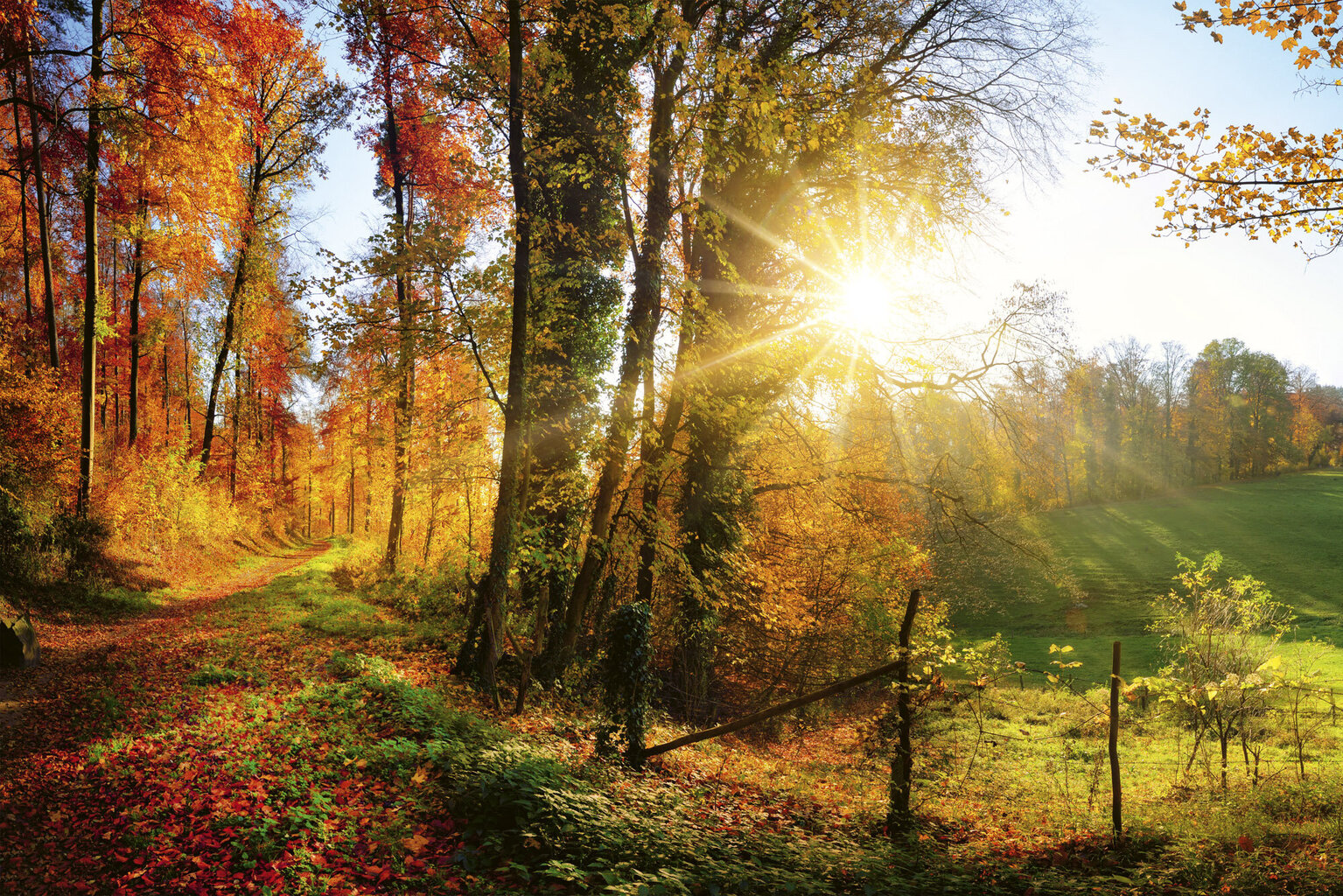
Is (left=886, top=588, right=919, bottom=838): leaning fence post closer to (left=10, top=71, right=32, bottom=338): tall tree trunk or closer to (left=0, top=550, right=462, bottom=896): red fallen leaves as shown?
(left=0, top=550, right=462, bottom=896): red fallen leaves

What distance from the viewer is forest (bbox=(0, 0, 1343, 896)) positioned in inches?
192

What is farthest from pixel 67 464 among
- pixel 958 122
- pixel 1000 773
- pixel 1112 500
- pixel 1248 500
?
pixel 1248 500

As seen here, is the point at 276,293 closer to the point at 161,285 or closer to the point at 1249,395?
the point at 161,285

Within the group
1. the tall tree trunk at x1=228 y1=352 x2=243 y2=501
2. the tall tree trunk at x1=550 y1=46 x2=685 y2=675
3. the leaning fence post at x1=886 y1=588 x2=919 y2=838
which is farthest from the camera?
the tall tree trunk at x1=228 y1=352 x2=243 y2=501

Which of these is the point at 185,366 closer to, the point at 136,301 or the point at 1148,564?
the point at 136,301

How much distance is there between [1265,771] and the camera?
387 inches

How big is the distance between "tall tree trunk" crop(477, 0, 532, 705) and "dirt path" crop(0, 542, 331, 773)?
399 centimetres

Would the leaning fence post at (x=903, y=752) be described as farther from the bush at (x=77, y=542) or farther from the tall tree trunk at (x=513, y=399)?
the bush at (x=77, y=542)

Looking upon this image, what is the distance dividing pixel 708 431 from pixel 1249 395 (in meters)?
71.0

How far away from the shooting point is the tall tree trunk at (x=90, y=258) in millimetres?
12086

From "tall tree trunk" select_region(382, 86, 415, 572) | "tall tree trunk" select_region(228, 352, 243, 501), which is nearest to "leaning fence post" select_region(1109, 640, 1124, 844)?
"tall tree trunk" select_region(382, 86, 415, 572)

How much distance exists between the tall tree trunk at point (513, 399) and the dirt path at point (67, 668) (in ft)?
13.1

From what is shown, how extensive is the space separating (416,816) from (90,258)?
14.4 metres

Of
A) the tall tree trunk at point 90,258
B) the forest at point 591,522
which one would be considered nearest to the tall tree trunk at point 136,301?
the forest at point 591,522
